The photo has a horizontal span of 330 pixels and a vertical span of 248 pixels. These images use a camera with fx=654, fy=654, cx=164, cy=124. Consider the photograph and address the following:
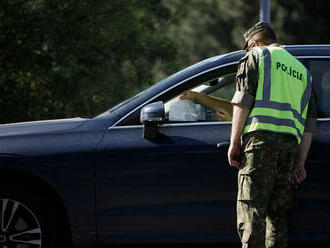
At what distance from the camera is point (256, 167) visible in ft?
13.5

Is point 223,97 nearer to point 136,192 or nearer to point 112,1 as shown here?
point 136,192

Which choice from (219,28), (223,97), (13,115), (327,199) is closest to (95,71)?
(13,115)

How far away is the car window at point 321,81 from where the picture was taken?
4.69m

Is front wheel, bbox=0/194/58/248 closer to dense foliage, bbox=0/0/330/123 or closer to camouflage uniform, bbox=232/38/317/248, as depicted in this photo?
camouflage uniform, bbox=232/38/317/248

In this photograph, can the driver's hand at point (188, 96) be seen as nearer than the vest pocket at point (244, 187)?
No

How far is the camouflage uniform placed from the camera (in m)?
4.11

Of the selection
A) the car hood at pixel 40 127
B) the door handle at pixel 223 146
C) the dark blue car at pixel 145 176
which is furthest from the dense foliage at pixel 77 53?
the door handle at pixel 223 146

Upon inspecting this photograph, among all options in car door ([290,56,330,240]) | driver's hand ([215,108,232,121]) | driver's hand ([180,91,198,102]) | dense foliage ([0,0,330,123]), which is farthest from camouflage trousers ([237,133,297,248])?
dense foliage ([0,0,330,123])

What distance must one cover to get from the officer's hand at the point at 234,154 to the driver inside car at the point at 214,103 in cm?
59

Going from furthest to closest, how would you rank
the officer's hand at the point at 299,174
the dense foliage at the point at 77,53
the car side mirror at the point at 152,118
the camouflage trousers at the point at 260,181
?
1. the dense foliage at the point at 77,53
2. the car side mirror at the point at 152,118
3. the officer's hand at the point at 299,174
4. the camouflage trousers at the point at 260,181

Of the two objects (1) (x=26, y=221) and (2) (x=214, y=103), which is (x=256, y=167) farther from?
(1) (x=26, y=221)

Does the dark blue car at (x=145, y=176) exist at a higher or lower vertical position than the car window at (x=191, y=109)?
lower

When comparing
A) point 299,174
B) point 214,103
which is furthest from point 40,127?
point 299,174

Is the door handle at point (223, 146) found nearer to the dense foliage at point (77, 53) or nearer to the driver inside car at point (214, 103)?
the driver inside car at point (214, 103)
